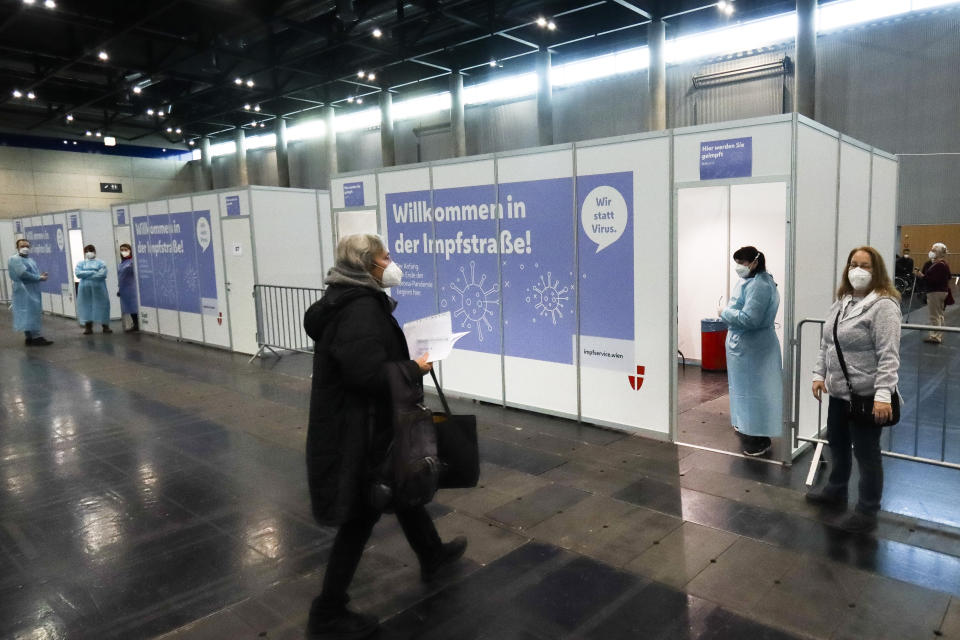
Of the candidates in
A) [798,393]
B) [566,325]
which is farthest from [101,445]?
[798,393]

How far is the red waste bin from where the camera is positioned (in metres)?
8.38

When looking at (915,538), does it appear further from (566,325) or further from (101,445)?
(101,445)

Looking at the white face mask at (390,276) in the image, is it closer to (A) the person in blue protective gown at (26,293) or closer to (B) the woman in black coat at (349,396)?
(B) the woman in black coat at (349,396)

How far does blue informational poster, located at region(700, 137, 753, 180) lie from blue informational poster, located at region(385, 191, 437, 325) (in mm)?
3216

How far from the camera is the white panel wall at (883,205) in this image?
677 centimetres

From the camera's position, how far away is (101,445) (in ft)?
20.5

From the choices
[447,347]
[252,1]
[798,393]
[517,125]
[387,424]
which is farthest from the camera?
[517,125]

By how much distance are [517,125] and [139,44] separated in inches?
417

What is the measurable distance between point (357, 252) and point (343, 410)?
27.9 inches

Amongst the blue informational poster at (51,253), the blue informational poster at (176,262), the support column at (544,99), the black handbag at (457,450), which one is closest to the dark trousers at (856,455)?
the black handbag at (457,450)

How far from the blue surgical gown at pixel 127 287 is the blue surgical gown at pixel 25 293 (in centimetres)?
160

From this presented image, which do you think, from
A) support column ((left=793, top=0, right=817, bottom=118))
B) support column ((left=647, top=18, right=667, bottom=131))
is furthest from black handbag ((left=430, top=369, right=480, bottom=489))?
support column ((left=647, top=18, right=667, bottom=131))

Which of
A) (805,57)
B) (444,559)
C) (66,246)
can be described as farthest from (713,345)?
(66,246)

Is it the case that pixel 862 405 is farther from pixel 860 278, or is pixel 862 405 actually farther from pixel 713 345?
pixel 713 345
